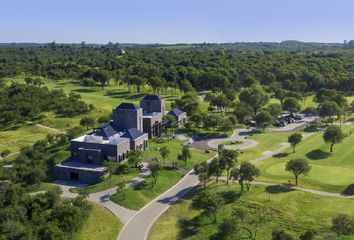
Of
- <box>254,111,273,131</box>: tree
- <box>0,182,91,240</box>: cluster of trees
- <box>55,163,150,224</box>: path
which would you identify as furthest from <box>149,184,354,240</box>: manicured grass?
<box>254,111,273,131</box>: tree

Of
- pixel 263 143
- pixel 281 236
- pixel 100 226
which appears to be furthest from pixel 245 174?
pixel 263 143

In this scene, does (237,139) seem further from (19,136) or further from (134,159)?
(19,136)

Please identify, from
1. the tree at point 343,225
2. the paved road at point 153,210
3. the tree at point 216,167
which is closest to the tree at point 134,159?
the paved road at point 153,210

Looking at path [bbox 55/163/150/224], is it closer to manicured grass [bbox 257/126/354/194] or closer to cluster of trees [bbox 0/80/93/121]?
manicured grass [bbox 257/126/354/194]

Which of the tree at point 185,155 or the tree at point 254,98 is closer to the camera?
the tree at point 185,155

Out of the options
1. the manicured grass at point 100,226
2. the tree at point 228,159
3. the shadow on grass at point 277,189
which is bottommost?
the manicured grass at point 100,226

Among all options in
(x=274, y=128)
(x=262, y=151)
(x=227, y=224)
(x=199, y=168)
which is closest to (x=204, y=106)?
(x=274, y=128)

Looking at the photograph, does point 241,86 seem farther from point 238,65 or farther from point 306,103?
point 306,103

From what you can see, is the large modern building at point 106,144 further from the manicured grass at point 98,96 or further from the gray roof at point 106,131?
the manicured grass at point 98,96
